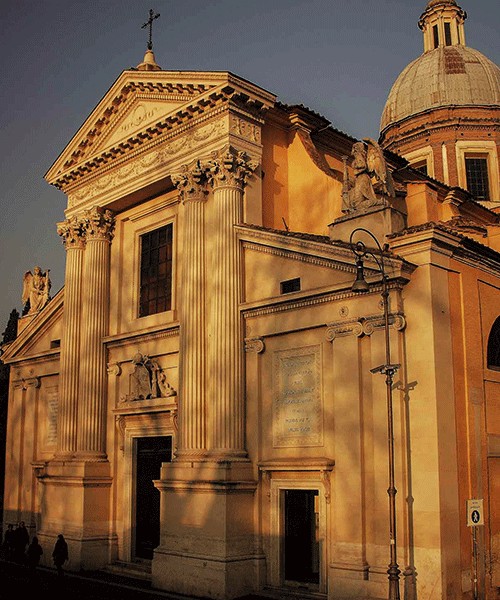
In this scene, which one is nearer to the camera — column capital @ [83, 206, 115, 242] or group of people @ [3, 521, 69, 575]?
group of people @ [3, 521, 69, 575]

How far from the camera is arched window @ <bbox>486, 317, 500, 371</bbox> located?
18.8m

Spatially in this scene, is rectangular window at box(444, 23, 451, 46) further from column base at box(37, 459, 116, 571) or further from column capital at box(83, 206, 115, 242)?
column base at box(37, 459, 116, 571)

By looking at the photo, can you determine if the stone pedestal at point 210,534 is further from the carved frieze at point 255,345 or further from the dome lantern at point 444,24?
the dome lantern at point 444,24

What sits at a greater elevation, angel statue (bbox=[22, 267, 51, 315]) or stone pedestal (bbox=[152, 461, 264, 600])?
angel statue (bbox=[22, 267, 51, 315])

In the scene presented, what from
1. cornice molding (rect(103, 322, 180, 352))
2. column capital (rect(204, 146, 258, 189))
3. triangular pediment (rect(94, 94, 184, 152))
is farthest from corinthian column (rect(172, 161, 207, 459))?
triangular pediment (rect(94, 94, 184, 152))

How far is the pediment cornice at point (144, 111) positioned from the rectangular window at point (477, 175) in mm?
16117

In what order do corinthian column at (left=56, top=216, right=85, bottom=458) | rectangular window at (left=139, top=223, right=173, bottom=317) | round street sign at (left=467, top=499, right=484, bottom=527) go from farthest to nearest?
corinthian column at (left=56, top=216, right=85, bottom=458)
rectangular window at (left=139, top=223, right=173, bottom=317)
round street sign at (left=467, top=499, right=484, bottom=527)

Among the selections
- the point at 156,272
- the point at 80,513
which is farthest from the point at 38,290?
the point at 80,513

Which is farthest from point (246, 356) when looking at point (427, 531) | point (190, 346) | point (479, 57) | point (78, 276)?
point (479, 57)

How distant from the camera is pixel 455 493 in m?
16.0

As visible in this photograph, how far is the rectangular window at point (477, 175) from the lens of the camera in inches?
1366

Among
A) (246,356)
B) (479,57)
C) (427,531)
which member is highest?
(479,57)

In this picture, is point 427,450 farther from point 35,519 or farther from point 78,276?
point 35,519

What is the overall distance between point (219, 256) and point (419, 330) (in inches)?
244
